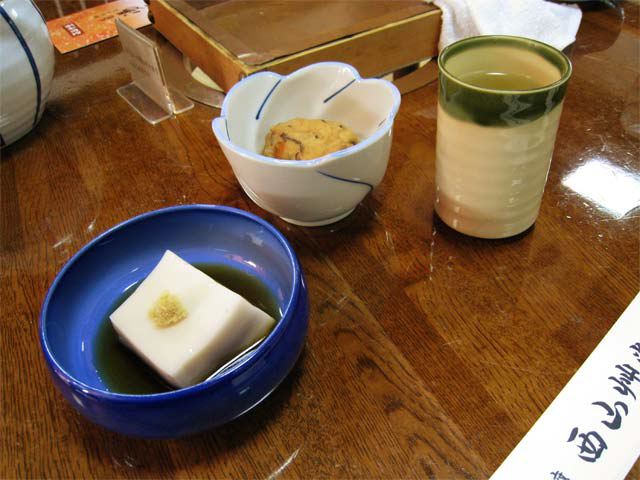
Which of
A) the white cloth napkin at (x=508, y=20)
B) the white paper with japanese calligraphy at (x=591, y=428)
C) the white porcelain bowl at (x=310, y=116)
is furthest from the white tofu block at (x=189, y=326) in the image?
the white cloth napkin at (x=508, y=20)

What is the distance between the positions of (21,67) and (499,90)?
90cm

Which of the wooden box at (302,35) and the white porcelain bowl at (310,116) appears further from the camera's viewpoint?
the wooden box at (302,35)

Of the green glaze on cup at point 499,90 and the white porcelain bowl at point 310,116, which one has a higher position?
the green glaze on cup at point 499,90

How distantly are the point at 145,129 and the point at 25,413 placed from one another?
0.67 metres

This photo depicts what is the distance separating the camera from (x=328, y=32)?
1.15 meters

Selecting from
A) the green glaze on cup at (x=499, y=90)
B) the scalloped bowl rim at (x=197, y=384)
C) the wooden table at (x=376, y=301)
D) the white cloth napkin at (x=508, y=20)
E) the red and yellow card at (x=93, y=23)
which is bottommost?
the wooden table at (x=376, y=301)

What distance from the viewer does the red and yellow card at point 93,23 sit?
1.48 m

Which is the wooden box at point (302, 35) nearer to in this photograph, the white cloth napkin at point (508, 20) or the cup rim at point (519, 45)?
the white cloth napkin at point (508, 20)

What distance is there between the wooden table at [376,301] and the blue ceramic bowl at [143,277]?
8 centimetres

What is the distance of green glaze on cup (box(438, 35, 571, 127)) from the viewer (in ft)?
2.18

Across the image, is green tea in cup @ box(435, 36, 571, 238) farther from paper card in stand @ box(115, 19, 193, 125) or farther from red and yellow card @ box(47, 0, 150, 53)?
red and yellow card @ box(47, 0, 150, 53)

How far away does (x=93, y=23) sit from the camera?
1545 mm

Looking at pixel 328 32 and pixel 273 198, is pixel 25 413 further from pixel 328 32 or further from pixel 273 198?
pixel 328 32

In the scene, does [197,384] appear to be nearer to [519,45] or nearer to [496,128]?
[496,128]
